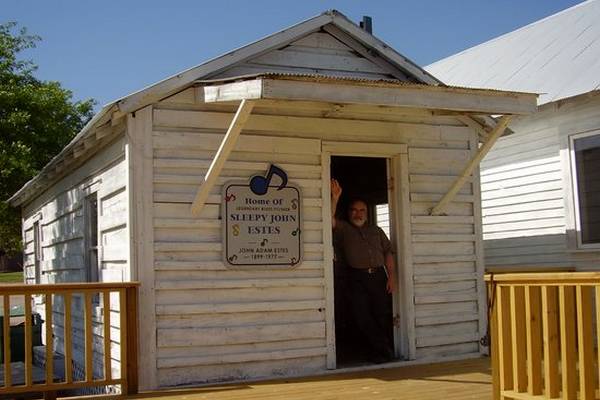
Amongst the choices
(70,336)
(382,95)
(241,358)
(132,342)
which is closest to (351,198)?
(241,358)

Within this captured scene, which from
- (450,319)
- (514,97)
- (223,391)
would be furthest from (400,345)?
(514,97)

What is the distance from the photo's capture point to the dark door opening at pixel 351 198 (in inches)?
370

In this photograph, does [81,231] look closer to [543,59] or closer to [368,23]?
[368,23]

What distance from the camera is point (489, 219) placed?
37.7ft

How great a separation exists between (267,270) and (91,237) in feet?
9.65

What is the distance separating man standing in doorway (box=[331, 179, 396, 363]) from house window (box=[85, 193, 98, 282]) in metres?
2.98

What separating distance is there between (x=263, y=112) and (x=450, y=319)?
3.10m

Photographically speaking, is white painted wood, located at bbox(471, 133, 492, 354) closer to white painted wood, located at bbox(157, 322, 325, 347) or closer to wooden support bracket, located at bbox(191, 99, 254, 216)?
white painted wood, located at bbox(157, 322, 325, 347)

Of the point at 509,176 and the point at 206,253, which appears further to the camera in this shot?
the point at 509,176

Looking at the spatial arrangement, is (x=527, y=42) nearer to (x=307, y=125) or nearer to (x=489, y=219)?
(x=489, y=219)

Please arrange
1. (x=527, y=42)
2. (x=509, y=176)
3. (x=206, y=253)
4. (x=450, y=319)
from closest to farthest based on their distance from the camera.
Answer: (x=206, y=253) → (x=450, y=319) → (x=509, y=176) → (x=527, y=42)

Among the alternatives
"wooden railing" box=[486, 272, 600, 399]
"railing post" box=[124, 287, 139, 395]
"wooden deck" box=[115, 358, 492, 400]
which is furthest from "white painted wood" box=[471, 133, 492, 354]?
"railing post" box=[124, 287, 139, 395]

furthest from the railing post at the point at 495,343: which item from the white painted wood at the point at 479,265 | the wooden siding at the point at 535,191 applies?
the wooden siding at the point at 535,191

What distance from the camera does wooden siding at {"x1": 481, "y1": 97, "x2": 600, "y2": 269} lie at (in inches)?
386
